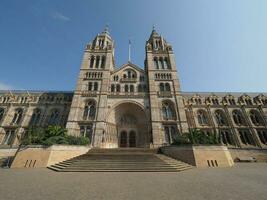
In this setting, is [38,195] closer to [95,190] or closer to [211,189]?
[95,190]

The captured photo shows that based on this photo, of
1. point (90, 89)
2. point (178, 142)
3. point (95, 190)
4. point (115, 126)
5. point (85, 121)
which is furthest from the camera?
point (90, 89)

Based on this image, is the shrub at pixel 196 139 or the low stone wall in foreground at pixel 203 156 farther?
the shrub at pixel 196 139

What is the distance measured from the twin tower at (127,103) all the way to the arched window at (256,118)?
1673 centimetres

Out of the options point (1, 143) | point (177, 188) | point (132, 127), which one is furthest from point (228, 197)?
point (1, 143)

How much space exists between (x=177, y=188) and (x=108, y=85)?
74.9ft

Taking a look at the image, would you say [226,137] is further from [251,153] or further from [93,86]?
[93,86]

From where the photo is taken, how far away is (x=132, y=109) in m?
26.1

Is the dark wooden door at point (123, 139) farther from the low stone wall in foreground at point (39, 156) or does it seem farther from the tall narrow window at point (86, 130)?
the low stone wall in foreground at point (39, 156)

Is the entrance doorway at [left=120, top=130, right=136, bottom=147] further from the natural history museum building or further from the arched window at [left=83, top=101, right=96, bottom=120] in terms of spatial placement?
the arched window at [left=83, top=101, right=96, bottom=120]

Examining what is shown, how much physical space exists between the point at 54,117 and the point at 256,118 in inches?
1658

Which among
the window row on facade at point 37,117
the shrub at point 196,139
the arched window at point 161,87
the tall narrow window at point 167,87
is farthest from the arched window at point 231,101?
the window row on facade at point 37,117

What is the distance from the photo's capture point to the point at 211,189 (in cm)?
591

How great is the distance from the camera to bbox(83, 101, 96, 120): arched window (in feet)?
77.5

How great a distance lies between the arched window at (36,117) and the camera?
26.6 metres
